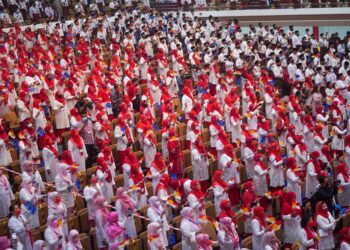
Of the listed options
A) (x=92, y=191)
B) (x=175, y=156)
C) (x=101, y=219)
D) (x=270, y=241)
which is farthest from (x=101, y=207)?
(x=175, y=156)

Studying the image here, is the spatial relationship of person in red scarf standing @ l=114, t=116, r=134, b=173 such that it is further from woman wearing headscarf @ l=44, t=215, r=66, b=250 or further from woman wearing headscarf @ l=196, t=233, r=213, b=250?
woman wearing headscarf @ l=196, t=233, r=213, b=250

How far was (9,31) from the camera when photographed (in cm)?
1905

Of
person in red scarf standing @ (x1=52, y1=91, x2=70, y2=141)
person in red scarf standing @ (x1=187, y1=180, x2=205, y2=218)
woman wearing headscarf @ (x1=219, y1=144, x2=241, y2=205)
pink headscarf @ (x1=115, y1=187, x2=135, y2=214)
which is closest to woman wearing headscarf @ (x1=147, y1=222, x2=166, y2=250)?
pink headscarf @ (x1=115, y1=187, x2=135, y2=214)

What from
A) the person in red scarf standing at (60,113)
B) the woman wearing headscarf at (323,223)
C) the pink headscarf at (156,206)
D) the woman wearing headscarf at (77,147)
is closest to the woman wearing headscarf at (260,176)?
the woman wearing headscarf at (323,223)

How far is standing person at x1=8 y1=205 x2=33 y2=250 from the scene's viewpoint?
9391 millimetres

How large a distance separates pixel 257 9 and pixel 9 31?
8361 mm

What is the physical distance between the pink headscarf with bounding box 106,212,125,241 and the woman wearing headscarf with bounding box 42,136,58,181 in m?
2.60

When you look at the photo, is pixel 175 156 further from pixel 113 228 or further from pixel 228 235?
pixel 113 228

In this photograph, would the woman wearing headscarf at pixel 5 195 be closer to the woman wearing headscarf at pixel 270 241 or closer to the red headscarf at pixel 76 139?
the red headscarf at pixel 76 139

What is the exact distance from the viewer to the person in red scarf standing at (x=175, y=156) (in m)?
12.0

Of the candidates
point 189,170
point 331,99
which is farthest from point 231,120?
point 331,99

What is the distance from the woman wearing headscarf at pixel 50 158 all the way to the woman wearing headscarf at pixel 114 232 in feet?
8.54

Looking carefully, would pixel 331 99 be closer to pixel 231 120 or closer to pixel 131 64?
pixel 231 120

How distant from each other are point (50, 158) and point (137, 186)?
1.82m
